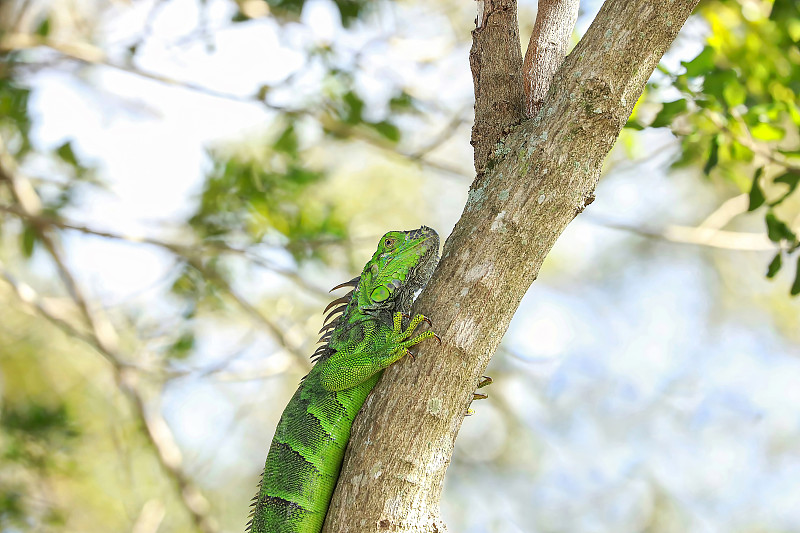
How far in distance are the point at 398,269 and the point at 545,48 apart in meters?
1.43

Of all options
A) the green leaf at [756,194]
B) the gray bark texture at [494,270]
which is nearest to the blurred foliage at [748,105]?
the green leaf at [756,194]

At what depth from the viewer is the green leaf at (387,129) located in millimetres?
6691

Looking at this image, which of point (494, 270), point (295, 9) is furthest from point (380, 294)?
point (295, 9)

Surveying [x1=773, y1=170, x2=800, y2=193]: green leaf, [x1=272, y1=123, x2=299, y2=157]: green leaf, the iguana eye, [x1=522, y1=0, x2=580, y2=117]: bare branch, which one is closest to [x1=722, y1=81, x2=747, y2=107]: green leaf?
[x1=773, y1=170, x2=800, y2=193]: green leaf

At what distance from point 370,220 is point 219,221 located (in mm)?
4789

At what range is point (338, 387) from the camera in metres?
3.68

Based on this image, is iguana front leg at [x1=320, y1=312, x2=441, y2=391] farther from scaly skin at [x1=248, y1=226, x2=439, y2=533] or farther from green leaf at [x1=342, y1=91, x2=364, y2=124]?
green leaf at [x1=342, y1=91, x2=364, y2=124]

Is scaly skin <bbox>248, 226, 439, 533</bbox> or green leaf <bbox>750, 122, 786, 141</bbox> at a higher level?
green leaf <bbox>750, 122, 786, 141</bbox>

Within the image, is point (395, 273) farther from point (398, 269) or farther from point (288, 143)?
point (288, 143)

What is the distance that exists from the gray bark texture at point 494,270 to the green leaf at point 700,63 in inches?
56.6

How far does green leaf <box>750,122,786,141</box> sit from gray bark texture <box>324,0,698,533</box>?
201 cm

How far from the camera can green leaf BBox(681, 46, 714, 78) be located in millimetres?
4378

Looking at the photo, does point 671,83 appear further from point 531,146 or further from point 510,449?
point 510,449

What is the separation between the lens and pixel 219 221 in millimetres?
6973
